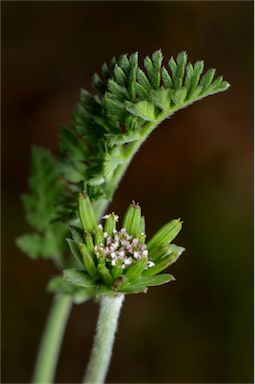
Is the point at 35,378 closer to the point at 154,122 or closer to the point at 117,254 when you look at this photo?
the point at 117,254

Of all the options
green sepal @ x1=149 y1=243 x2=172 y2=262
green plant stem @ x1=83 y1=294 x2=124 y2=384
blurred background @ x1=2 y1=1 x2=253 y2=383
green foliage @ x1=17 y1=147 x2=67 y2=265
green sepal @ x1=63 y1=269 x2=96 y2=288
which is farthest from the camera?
blurred background @ x1=2 y1=1 x2=253 y2=383

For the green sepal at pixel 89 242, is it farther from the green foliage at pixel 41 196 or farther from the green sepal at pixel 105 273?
the green foliage at pixel 41 196

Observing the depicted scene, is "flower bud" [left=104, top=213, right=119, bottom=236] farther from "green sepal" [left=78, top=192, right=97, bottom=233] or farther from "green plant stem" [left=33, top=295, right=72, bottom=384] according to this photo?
"green plant stem" [left=33, top=295, right=72, bottom=384]

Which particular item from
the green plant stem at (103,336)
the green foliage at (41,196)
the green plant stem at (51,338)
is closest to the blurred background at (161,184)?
the green plant stem at (51,338)

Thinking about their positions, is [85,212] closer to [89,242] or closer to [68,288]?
[89,242]

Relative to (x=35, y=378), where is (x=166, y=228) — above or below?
above

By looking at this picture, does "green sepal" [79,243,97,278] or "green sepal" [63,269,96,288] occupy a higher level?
"green sepal" [79,243,97,278]

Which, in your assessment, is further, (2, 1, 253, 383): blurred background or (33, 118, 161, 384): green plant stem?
(2, 1, 253, 383): blurred background

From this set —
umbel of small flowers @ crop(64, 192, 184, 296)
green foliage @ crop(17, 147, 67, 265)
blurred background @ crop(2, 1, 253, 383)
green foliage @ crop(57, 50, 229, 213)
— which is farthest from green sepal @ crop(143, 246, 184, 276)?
blurred background @ crop(2, 1, 253, 383)

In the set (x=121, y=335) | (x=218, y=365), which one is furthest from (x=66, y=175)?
(x=218, y=365)

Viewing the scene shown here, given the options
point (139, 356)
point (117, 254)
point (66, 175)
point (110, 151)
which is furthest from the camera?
point (139, 356)
